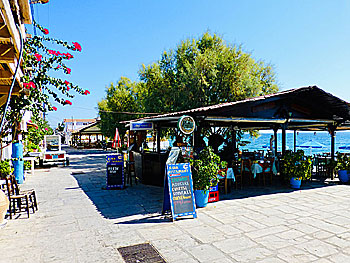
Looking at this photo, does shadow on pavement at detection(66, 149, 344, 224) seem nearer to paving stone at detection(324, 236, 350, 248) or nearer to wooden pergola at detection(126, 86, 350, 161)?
wooden pergola at detection(126, 86, 350, 161)

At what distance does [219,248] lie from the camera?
4.24 m

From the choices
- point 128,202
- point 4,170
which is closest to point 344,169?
point 128,202

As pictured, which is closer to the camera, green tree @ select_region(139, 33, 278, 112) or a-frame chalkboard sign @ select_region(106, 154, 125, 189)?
a-frame chalkboard sign @ select_region(106, 154, 125, 189)

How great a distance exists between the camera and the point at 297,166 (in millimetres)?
8688

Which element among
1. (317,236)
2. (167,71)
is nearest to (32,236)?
(317,236)

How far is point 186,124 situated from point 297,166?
14.4 feet

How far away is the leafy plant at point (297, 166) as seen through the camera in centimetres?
871

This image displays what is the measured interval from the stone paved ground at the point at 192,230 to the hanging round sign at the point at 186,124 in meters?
2.12

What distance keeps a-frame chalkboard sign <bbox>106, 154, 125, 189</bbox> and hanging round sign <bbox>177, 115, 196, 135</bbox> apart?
313 cm

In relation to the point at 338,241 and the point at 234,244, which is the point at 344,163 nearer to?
the point at 338,241

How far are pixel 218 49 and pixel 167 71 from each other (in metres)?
3.61

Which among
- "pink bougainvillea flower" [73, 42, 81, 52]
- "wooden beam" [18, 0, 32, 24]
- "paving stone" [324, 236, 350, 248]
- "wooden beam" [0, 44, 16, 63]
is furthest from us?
"pink bougainvillea flower" [73, 42, 81, 52]

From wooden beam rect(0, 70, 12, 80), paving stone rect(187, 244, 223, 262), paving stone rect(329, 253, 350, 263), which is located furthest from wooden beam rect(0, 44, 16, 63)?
paving stone rect(329, 253, 350, 263)

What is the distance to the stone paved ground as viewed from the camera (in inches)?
159
